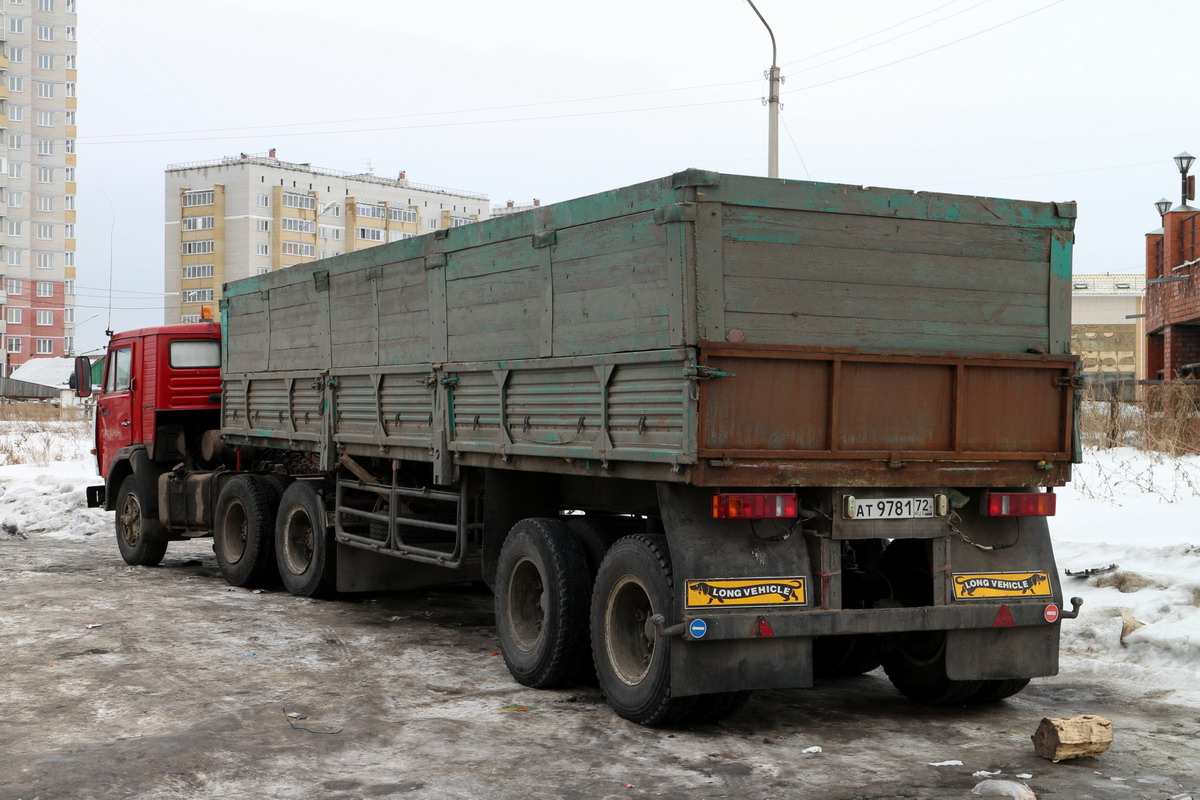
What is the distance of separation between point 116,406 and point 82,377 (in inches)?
23.8

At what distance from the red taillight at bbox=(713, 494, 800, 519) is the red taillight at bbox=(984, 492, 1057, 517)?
121cm

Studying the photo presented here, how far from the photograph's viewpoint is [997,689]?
7391 mm

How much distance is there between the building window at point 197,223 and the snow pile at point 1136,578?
3533 inches

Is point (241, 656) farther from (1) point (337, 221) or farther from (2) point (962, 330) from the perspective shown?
(1) point (337, 221)

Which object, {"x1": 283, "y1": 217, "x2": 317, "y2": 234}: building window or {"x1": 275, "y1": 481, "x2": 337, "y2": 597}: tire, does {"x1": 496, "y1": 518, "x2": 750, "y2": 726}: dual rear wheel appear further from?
{"x1": 283, "y1": 217, "x2": 317, "y2": 234}: building window

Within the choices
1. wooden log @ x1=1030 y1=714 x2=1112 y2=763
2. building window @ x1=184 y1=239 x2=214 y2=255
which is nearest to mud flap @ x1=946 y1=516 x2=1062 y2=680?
wooden log @ x1=1030 y1=714 x2=1112 y2=763

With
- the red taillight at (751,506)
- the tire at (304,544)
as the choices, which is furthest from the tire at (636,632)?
the tire at (304,544)

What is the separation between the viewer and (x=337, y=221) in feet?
334

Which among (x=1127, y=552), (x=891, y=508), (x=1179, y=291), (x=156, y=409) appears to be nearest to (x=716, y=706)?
(x=891, y=508)

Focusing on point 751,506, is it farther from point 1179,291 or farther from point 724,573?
point 1179,291

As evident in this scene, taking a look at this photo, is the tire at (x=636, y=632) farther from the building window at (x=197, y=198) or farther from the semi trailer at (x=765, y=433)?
the building window at (x=197, y=198)

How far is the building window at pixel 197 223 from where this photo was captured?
315 feet

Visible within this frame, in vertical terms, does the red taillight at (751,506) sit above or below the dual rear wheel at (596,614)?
above

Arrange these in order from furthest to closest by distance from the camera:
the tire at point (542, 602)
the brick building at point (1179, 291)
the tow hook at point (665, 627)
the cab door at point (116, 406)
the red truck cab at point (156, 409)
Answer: the brick building at point (1179, 291), the cab door at point (116, 406), the red truck cab at point (156, 409), the tire at point (542, 602), the tow hook at point (665, 627)
